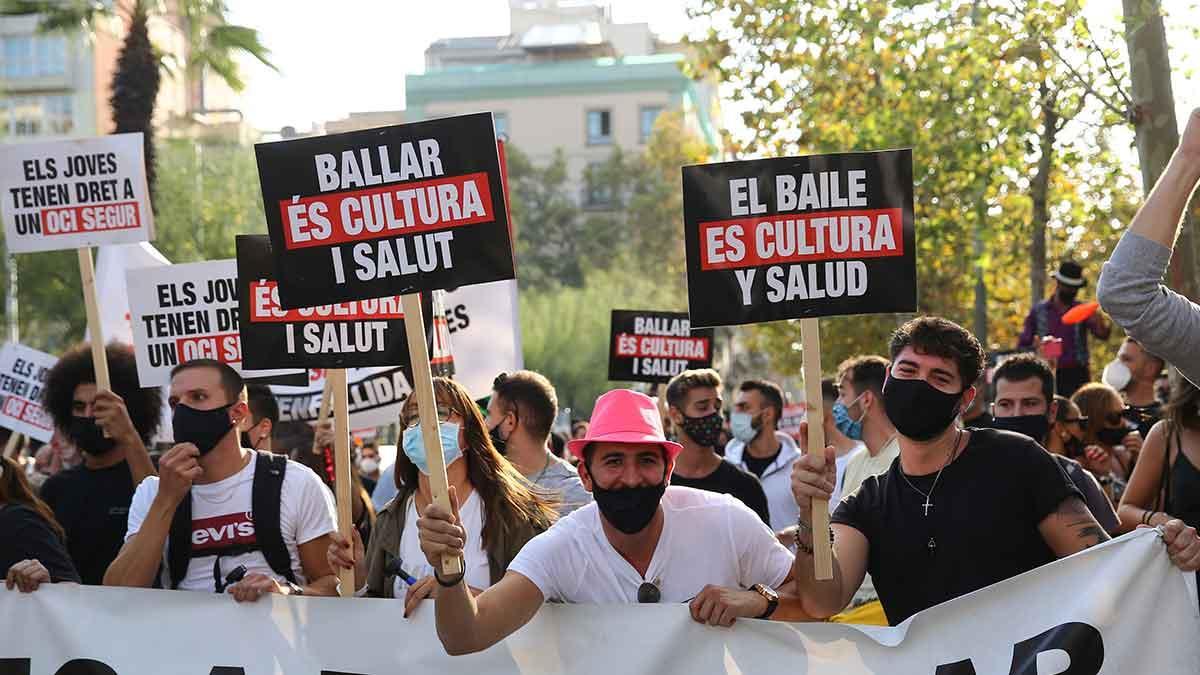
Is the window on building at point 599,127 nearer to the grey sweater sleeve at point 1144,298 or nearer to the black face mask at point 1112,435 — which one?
the black face mask at point 1112,435

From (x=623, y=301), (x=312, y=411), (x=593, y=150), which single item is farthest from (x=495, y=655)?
(x=593, y=150)

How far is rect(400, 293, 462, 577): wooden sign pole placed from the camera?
4.65 meters

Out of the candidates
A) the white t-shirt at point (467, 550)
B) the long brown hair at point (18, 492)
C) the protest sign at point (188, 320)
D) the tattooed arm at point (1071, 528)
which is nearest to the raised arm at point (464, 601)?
the white t-shirt at point (467, 550)

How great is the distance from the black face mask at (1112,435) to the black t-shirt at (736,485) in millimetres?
1990

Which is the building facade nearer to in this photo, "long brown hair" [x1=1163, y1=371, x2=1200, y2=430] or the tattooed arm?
"long brown hair" [x1=1163, y1=371, x2=1200, y2=430]

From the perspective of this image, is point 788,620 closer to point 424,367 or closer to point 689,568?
point 689,568

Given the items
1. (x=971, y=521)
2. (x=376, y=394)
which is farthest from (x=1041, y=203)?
(x=971, y=521)

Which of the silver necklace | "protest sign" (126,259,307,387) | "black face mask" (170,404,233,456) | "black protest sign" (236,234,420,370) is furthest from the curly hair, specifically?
the silver necklace

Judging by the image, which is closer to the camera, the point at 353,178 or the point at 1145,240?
the point at 1145,240

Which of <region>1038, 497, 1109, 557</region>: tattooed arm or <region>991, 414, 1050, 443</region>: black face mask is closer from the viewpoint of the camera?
<region>1038, 497, 1109, 557</region>: tattooed arm

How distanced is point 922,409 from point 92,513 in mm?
3503

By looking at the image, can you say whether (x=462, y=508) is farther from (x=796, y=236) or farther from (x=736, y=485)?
(x=736, y=485)

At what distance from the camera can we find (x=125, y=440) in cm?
687

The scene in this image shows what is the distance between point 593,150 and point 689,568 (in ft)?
242
